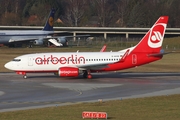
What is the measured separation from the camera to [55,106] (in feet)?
103

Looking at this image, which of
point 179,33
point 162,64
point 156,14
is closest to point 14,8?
point 156,14

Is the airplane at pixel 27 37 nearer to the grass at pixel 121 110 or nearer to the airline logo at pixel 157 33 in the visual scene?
the airline logo at pixel 157 33

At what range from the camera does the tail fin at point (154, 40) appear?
4844 centimetres

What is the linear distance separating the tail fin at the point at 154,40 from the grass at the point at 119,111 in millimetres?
14994

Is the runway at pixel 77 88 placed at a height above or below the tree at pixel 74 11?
below

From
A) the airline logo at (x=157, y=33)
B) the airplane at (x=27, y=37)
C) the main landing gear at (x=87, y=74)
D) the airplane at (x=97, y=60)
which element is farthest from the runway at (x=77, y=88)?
the airplane at (x=27, y=37)

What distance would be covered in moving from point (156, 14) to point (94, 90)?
368 feet

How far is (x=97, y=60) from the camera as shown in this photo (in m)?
48.4

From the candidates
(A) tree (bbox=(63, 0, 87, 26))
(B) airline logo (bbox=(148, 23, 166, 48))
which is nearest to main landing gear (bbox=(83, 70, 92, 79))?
(B) airline logo (bbox=(148, 23, 166, 48))

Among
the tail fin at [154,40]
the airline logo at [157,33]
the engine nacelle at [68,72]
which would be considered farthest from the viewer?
the airline logo at [157,33]

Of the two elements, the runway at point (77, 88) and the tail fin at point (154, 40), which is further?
the tail fin at point (154, 40)

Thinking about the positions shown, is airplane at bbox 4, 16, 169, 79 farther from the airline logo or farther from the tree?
the tree

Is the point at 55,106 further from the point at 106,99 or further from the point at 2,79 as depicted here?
the point at 2,79

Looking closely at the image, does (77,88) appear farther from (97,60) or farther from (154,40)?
(154,40)
